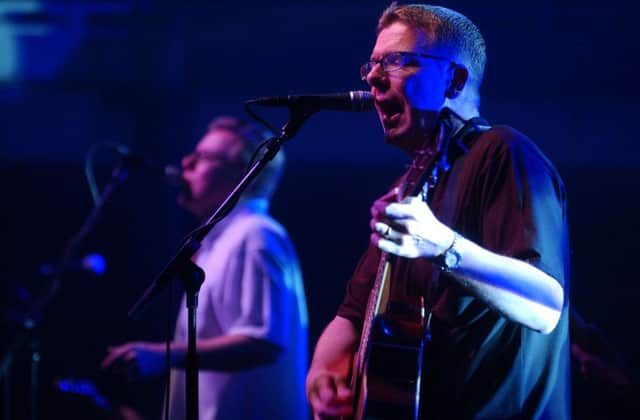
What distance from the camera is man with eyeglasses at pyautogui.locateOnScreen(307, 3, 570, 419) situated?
1.79 m

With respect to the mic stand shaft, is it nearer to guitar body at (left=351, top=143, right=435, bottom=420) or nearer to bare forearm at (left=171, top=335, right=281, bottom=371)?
guitar body at (left=351, top=143, right=435, bottom=420)

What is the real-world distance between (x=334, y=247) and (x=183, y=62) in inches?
61.0

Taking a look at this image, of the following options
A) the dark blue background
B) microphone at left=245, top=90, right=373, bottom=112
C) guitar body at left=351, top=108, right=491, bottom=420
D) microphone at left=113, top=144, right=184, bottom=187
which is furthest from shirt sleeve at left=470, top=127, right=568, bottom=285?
the dark blue background

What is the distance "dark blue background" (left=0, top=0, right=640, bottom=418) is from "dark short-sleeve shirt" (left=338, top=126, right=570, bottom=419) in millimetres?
2275

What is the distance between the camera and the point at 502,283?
178cm

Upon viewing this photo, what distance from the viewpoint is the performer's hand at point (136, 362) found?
3.40 m

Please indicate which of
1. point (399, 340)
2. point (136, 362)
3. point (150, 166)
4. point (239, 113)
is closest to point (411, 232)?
point (399, 340)

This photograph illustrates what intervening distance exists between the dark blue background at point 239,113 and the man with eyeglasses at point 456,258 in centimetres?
226

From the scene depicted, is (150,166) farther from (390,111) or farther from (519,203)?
(519,203)

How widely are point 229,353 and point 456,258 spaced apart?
71.4 inches

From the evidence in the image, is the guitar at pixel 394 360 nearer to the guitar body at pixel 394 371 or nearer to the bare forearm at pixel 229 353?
the guitar body at pixel 394 371

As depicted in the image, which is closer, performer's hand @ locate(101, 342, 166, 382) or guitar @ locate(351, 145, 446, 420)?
guitar @ locate(351, 145, 446, 420)

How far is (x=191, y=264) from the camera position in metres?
2.19

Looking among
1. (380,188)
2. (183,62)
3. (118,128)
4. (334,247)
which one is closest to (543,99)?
(380,188)
